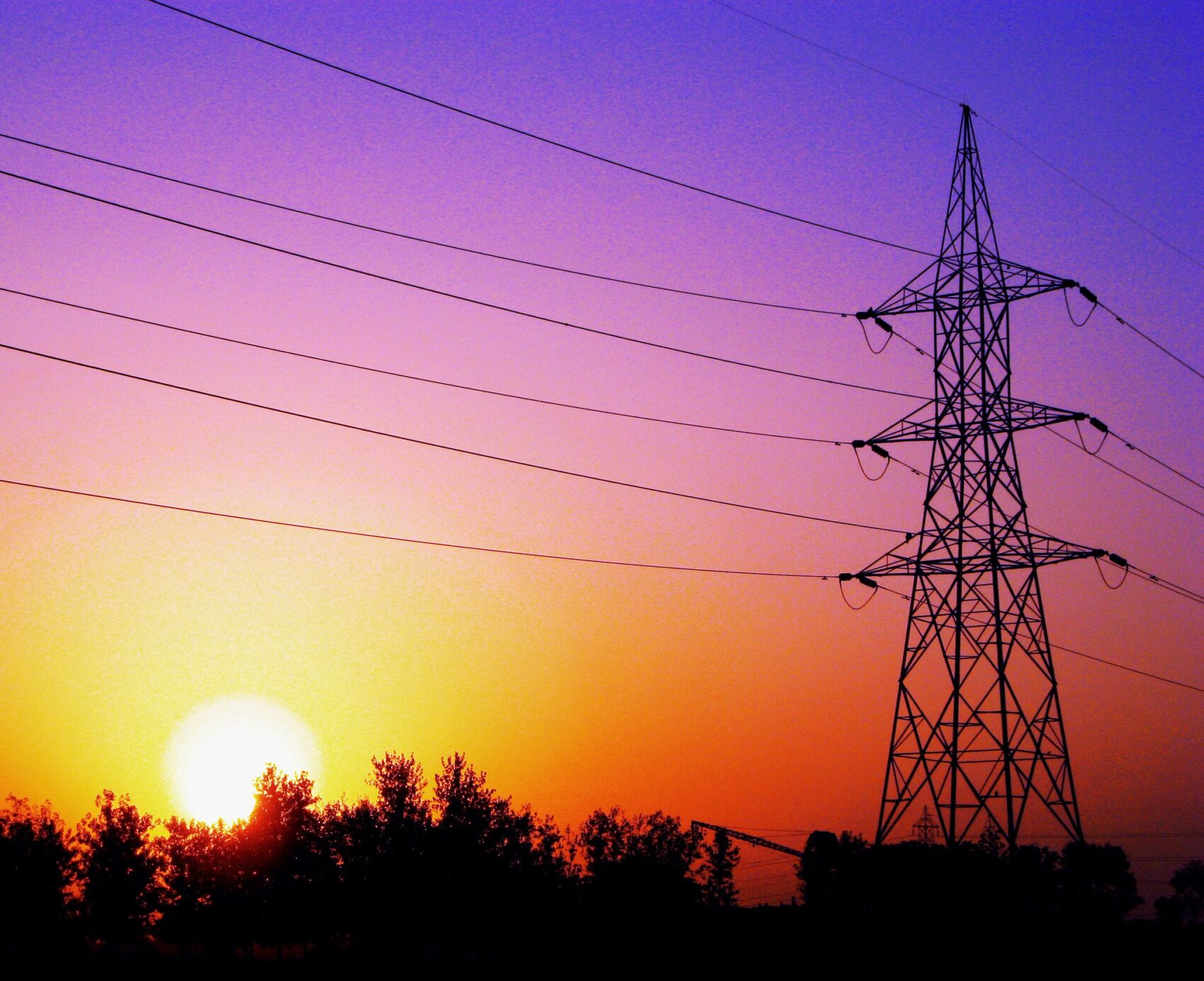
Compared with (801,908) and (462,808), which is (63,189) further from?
(462,808)

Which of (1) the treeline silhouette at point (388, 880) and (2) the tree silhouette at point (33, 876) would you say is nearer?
(1) the treeline silhouette at point (388, 880)

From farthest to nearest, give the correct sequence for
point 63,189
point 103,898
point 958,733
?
point 103,898, point 958,733, point 63,189

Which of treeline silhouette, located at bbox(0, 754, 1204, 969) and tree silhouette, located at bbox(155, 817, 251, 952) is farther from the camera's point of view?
tree silhouette, located at bbox(155, 817, 251, 952)

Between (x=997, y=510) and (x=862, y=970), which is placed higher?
(x=997, y=510)

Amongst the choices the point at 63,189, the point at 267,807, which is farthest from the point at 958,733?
the point at 267,807

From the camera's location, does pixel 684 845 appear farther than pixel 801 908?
Yes

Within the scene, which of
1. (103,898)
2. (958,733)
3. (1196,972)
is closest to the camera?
(1196,972)

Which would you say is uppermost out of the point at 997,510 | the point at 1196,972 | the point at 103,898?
the point at 997,510

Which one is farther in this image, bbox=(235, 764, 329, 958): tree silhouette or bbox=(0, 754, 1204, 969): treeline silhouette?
bbox=(235, 764, 329, 958): tree silhouette

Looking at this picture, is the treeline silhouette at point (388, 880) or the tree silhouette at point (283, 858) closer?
the treeline silhouette at point (388, 880)

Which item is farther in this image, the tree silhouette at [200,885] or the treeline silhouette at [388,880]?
the tree silhouette at [200,885]

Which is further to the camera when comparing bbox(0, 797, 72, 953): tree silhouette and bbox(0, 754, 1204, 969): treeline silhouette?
bbox(0, 797, 72, 953): tree silhouette

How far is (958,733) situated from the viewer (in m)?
40.2

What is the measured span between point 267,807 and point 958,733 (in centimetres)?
6597
